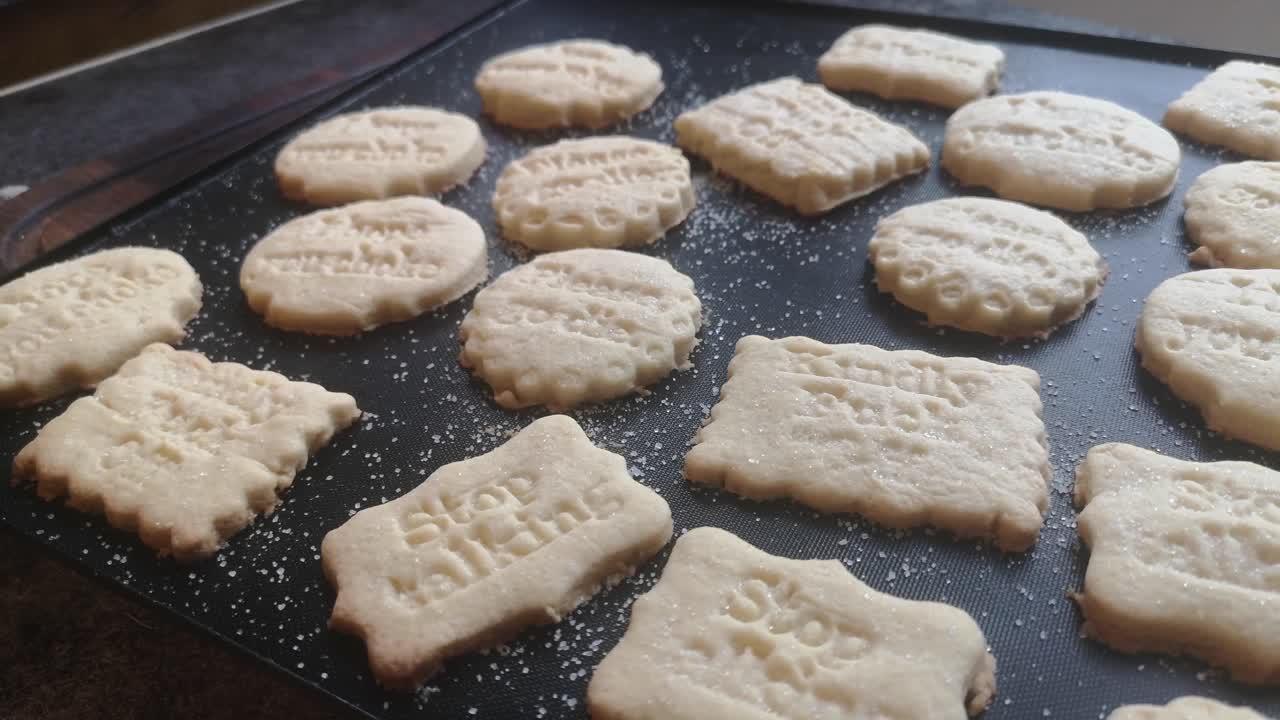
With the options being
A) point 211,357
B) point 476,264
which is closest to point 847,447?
point 476,264

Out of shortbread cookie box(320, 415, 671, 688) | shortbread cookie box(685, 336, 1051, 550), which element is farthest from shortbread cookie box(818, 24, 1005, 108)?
shortbread cookie box(320, 415, 671, 688)

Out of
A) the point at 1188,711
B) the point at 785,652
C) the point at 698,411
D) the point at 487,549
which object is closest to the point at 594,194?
the point at 698,411

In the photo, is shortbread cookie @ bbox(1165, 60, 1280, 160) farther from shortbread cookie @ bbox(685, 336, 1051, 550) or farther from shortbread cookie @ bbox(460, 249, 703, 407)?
shortbread cookie @ bbox(460, 249, 703, 407)

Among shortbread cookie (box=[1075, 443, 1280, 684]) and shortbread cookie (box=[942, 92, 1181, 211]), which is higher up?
shortbread cookie (box=[942, 92, 1181, 211])

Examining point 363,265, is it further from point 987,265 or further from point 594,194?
point 987,265

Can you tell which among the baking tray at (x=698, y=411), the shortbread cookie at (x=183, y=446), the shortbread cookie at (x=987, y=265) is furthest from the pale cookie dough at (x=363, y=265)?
the shortbread cookie at (x=987, y=265)

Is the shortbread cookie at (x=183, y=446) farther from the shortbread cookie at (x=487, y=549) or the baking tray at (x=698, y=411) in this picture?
the shortbread cookie at (x=487, y=549)
